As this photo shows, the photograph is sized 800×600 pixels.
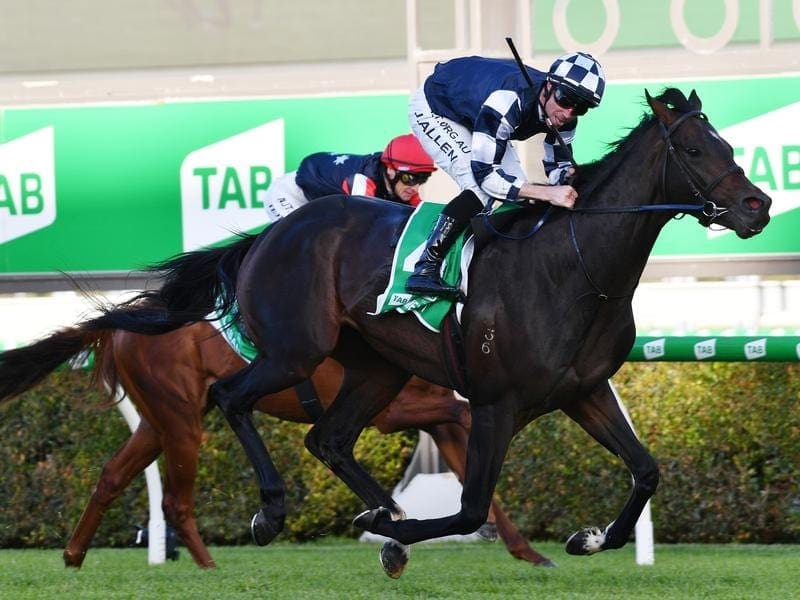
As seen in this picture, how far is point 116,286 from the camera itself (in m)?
7.71

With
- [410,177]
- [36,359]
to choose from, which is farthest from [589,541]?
[36,359]

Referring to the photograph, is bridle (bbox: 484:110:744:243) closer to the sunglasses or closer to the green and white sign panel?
the sunglasses

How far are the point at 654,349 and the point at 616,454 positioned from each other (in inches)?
46.4

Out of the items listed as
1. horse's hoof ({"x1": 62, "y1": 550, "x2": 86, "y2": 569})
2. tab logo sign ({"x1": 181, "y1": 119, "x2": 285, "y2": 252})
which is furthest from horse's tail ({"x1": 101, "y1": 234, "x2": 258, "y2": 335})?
tab logo sign ({"x1": 181, "y1": 119, "x2": 285, "y2": 252})

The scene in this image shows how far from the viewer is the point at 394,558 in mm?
4871

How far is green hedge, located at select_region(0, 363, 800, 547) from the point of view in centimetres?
641

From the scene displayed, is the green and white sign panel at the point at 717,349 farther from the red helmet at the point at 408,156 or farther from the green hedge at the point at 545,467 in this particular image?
the red helmet at the point at 408,156

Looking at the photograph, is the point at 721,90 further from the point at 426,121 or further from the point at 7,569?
the point at 7,569

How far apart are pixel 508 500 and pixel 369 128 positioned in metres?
2.00

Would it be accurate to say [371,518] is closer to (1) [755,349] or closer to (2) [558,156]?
(2) [558,156]

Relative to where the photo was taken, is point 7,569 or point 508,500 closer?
point 7,569

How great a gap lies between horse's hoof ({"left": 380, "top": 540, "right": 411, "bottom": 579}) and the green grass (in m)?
0.05

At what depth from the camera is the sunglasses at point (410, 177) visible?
577 centimetres

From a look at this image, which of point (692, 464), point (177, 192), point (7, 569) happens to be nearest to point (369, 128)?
point (177, 192)
